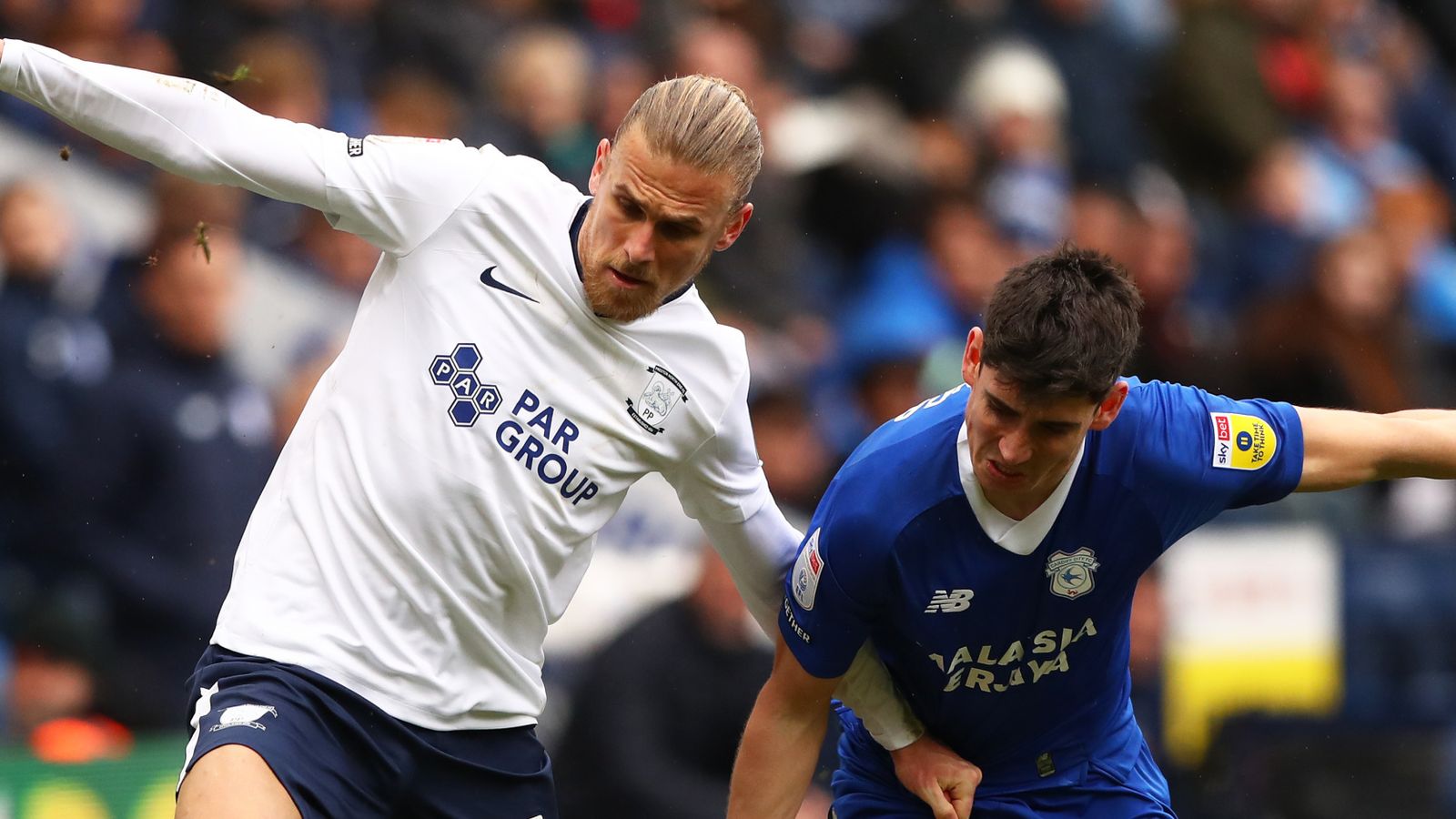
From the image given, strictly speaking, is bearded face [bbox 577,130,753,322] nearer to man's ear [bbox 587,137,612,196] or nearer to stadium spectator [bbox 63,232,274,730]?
man's ear [bbox 587,137,612,196]

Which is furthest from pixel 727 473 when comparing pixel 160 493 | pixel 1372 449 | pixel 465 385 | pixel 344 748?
pixel 160 493

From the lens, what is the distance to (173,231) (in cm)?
712

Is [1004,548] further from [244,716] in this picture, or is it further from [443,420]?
[244,716]

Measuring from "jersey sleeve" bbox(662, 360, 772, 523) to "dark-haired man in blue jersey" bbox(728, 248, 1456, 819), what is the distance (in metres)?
0.23

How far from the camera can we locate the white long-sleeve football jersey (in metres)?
4.15

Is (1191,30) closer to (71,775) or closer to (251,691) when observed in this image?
(71,775)

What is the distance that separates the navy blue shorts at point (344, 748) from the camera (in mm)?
4016

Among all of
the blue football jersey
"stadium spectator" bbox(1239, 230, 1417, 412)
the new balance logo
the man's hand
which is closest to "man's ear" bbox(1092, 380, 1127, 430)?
the blue football jersey

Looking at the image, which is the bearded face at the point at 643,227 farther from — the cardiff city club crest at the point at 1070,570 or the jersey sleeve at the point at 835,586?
the cardiff city club crest at the point at 1070,570

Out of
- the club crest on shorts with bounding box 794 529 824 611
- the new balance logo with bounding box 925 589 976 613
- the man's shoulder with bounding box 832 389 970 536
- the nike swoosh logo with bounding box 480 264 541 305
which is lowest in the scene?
the new balance logo with bounding box 925 589 976 613

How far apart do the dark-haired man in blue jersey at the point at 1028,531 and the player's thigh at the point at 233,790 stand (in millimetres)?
1218

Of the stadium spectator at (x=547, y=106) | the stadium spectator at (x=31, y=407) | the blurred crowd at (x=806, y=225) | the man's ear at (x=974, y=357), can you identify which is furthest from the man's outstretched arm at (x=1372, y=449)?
the stadium spectator at (x=547, y=106)

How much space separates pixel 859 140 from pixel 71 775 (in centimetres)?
540

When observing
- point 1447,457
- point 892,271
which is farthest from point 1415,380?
point 1447,457
